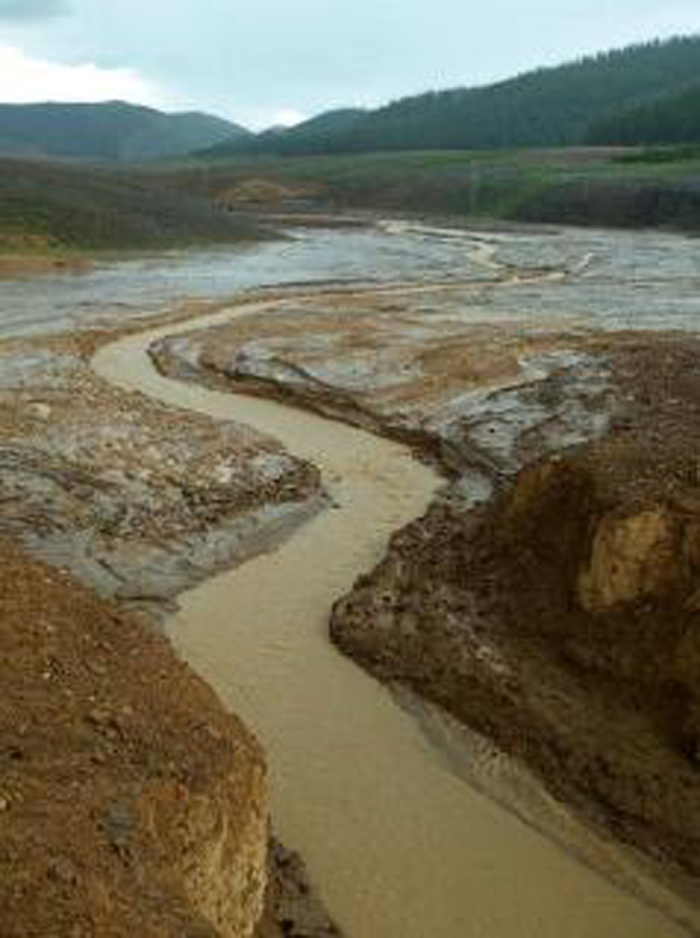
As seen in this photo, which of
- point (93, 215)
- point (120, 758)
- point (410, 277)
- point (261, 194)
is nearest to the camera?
point (120, 758)

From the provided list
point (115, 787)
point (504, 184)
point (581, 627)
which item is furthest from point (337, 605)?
point (504, 184)

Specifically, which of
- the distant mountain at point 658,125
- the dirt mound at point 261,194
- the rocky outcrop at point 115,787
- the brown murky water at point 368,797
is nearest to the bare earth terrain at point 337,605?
the rocky outcrop at point 115,787

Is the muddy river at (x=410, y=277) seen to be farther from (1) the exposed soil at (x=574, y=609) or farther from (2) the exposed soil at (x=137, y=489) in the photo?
(1) the exposed soil at (x=574, y=609)

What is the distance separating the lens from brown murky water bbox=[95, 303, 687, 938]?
1183 centimetres

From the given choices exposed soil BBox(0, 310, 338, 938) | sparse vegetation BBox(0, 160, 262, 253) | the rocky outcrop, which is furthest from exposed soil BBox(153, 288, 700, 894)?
sparse vegetation BBox(0, 160, 262, 253)

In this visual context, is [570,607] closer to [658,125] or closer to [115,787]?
[115,787]

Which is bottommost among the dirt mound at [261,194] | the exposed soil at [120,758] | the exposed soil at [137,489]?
the dirt mound at [261,194]

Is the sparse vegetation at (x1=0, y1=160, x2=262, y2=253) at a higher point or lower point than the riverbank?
lower

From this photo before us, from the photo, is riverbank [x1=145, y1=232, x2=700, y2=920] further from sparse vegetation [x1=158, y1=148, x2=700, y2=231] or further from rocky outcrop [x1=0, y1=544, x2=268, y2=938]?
sparse vegetation [x1=158, y1=148, x2=700, y2=231]

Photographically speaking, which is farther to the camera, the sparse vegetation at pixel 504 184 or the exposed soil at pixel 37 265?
the sparse vegetation at pixel 504 184

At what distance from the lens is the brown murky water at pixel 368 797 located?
466 inches

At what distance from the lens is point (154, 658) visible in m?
12.3

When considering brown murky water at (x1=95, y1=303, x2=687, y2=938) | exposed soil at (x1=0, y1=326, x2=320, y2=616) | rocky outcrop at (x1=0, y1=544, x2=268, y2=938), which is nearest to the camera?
rocky outcrop at (x1=0, y1=544, x2=268, y2=938)

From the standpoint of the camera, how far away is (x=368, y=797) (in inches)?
523
